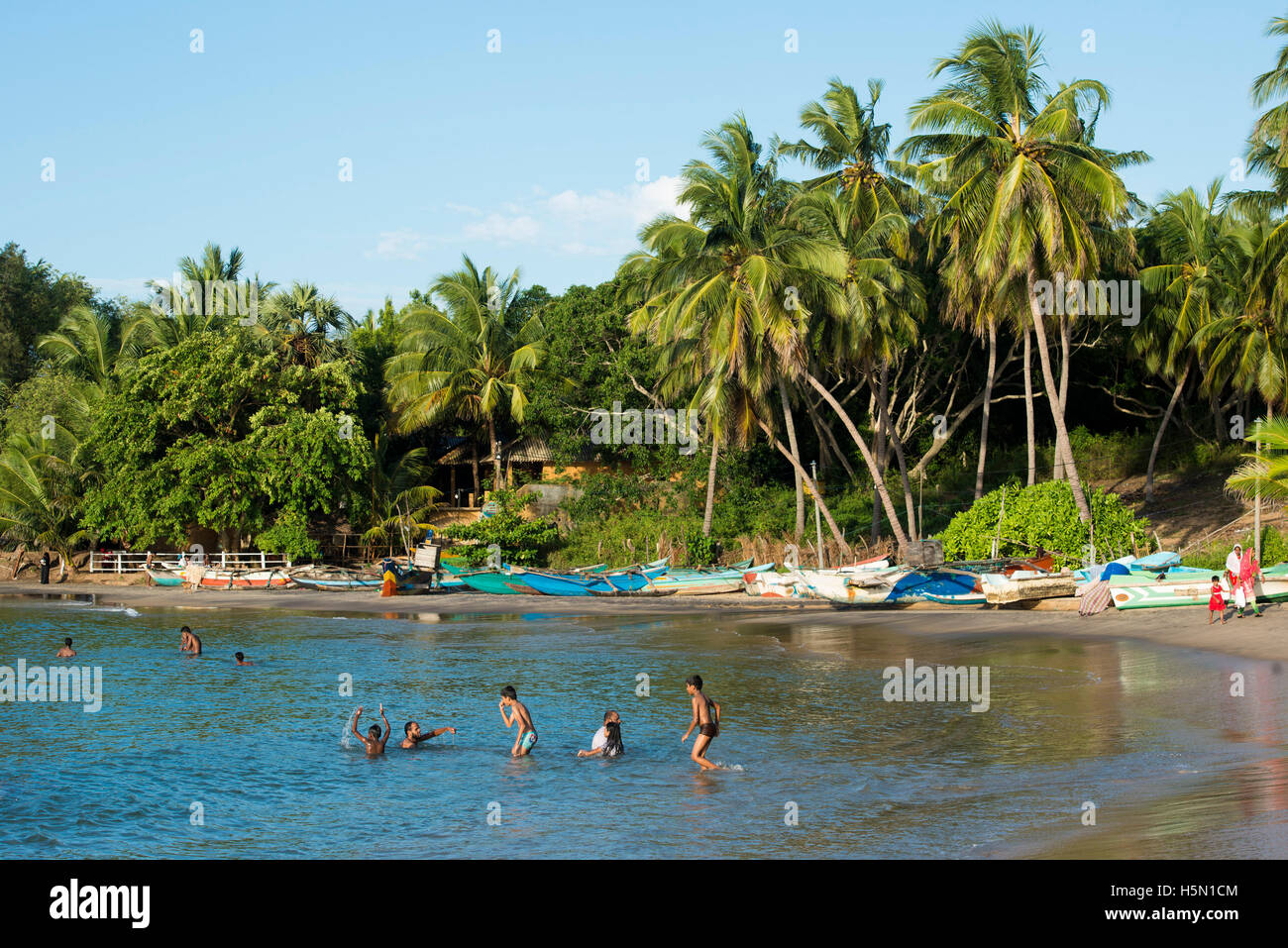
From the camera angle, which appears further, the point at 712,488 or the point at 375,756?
the point at 712,488

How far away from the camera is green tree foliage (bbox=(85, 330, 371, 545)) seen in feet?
120

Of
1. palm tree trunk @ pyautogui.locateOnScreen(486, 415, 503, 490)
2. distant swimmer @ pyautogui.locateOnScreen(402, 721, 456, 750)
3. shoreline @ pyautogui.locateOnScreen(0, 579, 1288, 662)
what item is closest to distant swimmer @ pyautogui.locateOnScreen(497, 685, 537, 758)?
distant swimmer @ pyautogui.locateOnScreen(402, 721, 456, 750)

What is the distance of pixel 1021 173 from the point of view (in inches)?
1050

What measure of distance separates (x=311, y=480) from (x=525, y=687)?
2008cm

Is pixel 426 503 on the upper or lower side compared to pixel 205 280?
lower

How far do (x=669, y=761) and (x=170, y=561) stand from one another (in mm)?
32466

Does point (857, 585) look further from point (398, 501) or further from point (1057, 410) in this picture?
point (398, 501)

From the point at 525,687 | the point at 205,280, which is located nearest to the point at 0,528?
the point at 205,280

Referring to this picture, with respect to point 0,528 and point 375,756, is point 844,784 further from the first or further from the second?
point 0,528

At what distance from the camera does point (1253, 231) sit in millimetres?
34812

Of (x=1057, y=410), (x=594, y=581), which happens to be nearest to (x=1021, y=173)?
(x=1057, y=410)

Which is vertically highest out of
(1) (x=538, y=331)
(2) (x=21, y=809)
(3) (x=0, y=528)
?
(1) (x=538, y=331)

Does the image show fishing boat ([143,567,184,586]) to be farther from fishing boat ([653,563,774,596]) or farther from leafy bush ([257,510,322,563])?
fishing boat ([653,563,774,596])

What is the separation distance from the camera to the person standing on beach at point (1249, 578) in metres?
20.9
